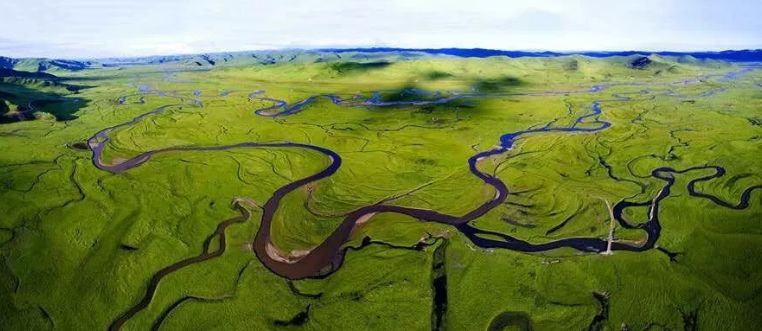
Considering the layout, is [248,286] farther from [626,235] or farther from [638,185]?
[638,185]

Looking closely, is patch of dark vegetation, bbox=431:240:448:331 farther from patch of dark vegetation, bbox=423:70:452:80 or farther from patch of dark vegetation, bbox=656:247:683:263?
patch of dark vegetation, bbox=423:70:452:80

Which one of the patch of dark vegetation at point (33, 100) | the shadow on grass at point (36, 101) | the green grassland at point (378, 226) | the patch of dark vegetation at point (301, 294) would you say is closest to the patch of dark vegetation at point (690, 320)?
the green grassland at point (378, 226)

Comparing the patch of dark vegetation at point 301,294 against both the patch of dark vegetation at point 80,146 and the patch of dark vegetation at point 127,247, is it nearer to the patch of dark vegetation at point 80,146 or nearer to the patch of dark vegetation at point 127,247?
the patch of dark vegetation at point 127,247

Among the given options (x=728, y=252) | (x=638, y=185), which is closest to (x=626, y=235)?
(x=728, y=252)

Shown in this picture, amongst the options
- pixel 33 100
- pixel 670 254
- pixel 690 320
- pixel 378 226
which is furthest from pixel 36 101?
pixel 690 320

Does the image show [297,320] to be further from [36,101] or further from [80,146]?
[36,101]

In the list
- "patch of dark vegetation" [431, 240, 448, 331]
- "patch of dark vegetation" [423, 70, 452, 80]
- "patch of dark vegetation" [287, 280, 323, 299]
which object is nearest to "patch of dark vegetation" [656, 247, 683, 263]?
"patch of dark vegetation" [431, 240, 448, 331]
